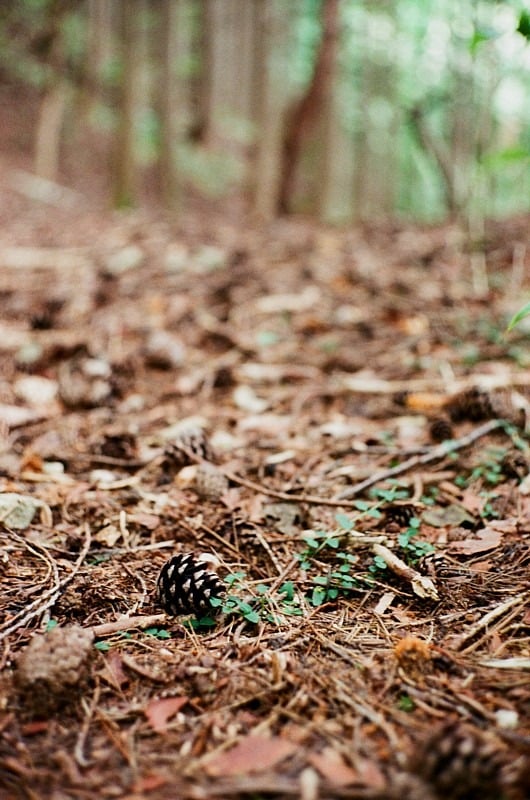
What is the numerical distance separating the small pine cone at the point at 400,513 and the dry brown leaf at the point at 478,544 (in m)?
0.16

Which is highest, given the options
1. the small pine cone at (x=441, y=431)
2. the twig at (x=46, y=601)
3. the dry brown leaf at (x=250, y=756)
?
the small pine cone at (x=441, y=431)

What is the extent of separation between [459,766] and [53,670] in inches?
29.2

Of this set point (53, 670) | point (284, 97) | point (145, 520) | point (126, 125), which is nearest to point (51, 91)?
point (126, 125)

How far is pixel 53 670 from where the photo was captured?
1206mm

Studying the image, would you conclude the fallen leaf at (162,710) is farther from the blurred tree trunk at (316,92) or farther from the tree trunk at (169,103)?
the tree trunk at (169,103)

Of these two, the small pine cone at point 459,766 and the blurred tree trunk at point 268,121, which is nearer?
the small pine cone at point 459,766

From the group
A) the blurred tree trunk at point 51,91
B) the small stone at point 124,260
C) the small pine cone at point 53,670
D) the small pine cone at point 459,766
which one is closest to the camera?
the small pine cone at point 459,766

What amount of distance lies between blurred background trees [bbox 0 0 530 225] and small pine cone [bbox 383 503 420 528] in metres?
1.15

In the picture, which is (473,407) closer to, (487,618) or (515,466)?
(515,466)

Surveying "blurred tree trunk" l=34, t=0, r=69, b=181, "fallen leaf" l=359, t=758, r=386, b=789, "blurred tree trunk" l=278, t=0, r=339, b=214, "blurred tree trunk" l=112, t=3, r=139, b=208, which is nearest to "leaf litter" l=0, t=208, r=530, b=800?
"fallen leaf" l=359, t=758, r=386, b=789

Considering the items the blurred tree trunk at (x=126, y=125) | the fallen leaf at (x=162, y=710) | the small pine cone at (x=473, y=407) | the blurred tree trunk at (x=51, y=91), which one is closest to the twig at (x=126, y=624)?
the fallen leaf at (x=162, y=710)

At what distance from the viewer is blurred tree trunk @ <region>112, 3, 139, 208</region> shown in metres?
7.54

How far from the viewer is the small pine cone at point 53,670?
1.19 m

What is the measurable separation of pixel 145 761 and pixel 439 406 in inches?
73.7
